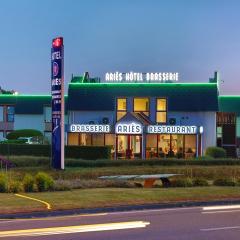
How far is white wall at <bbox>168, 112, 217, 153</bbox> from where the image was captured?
55.9 meters

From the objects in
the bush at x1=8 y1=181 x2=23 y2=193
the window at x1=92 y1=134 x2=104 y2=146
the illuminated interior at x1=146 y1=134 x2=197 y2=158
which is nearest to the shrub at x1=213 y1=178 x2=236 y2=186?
the bush at x1=8 y1=181 x2=23 y2=193

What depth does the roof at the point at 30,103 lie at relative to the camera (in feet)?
211

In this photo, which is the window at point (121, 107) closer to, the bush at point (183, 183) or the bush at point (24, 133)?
the bush at point (24, 133)

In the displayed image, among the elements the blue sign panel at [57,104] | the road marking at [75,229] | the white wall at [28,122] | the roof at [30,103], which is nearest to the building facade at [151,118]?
the roof at [30,103]

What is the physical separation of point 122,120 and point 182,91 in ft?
23.9

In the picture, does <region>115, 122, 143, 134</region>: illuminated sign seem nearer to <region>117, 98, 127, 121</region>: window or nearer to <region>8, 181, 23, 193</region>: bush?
<region>117, 98, 127, 121</region>: window

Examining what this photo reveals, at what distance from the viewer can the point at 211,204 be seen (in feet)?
70.0

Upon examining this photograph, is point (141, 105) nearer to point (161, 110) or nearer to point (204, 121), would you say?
point (161, 110)

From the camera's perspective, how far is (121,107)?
5688cm

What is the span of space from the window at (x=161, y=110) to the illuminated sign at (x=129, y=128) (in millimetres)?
5267

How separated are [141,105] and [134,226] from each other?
41918mm

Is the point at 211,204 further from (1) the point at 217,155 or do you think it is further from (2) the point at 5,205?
(1) the point at 217,155

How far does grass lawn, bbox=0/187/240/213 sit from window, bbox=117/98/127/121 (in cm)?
3220

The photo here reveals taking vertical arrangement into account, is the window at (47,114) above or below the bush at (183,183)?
above
